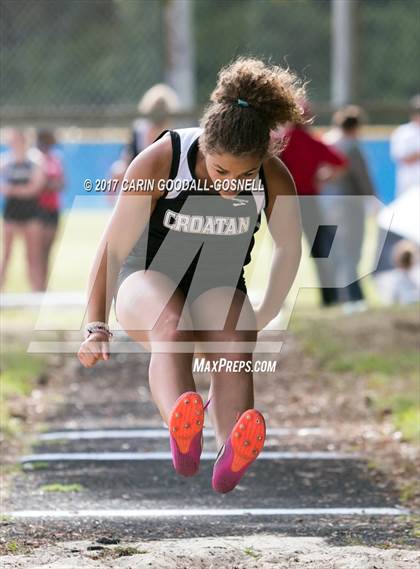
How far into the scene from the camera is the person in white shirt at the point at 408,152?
12203mm

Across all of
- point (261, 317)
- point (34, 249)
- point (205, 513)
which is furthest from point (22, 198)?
point (261, 317)

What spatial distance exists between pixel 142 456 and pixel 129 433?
58cm

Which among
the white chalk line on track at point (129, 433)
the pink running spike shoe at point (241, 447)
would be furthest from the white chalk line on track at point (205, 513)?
the white chalk line on track at point (129, 433)

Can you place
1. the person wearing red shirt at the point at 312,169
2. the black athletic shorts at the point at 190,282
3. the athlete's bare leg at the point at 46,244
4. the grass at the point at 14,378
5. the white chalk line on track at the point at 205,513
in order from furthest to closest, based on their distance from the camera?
the athlete's bare leg at the point at 46,244
the person wearing red shirt at the point at 312,169
the grass at the point at 14,378
the white chalk line on track at the point at 205,513
the black athletic shorts at the point at 190,282

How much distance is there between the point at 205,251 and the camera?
459cm

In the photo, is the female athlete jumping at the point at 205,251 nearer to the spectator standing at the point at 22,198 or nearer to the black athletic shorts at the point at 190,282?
the black athletic shorts at the point at 190,282

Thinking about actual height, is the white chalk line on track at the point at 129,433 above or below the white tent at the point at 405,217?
below

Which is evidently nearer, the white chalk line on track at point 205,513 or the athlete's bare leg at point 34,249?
the white chalk line on track at point 205,513

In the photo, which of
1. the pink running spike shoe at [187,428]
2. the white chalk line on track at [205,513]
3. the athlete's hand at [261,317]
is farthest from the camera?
the white chalk line on track at [205,513]

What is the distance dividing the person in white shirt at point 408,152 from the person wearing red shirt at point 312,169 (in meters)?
1.56

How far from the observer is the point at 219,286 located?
4.60 m

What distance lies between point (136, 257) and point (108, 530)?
115 cm


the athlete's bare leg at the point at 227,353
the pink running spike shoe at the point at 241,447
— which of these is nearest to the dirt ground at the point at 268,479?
the pink running spike shoe at the point at 241,447

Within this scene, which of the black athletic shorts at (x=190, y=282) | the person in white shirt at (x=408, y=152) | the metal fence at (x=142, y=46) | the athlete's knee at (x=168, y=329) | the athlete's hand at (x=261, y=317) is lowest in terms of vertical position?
the athlete's knee at (x=168, y=329)
